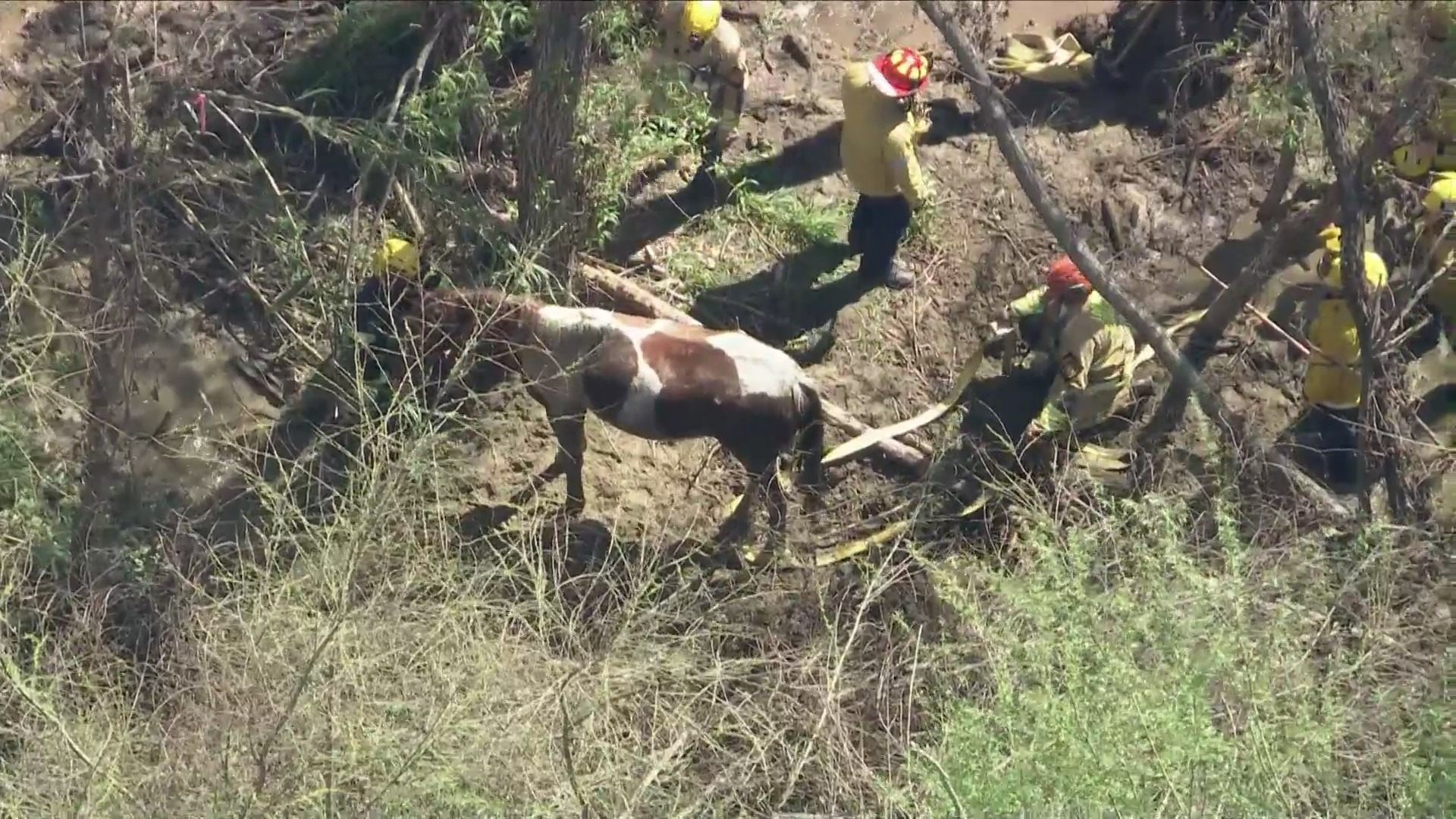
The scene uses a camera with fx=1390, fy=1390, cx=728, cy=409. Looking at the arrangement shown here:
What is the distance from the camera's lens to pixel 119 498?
6.03 meters

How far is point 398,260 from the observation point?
6293 mm

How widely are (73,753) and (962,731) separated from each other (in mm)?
2968

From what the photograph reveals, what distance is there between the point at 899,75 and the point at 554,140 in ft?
5.47

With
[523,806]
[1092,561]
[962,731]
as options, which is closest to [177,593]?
[523,806]

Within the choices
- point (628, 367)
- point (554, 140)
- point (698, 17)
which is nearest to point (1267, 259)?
point (628, 367)

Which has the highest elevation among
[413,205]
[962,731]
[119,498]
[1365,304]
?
[1365,304]

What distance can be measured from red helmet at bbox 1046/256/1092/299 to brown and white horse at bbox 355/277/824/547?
129cm

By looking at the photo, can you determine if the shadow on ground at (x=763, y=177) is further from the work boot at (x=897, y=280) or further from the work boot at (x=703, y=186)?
the work boot at (x=897, y=280)

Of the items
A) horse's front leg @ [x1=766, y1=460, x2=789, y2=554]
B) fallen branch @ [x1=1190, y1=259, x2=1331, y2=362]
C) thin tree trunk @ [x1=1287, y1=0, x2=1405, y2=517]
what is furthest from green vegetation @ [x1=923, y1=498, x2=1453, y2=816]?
fallen branch @ [x1=1190, y1=259, x2=1331, y2=362]

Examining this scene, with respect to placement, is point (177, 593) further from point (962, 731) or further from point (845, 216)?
point (845, 216)

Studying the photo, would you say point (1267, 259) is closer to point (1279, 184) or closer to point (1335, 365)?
point (1335, 365)

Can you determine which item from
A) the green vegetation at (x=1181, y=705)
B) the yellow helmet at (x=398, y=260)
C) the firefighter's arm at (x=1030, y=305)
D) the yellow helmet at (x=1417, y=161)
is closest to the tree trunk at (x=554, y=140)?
the yellow helmet at (x=398, y=260)

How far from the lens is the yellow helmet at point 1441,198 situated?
6.36 metres

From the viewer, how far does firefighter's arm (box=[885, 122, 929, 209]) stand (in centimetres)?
673
